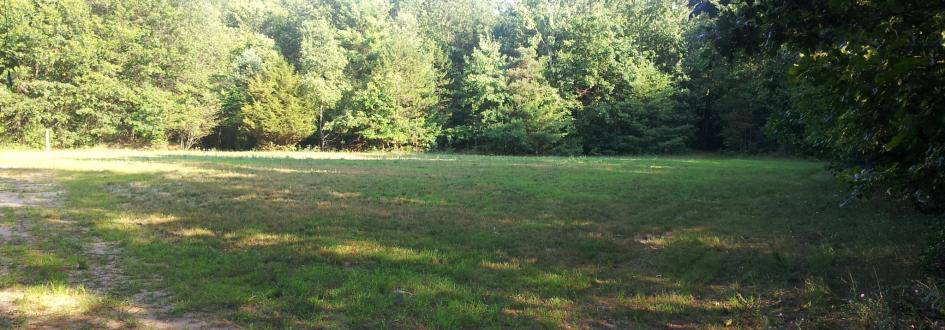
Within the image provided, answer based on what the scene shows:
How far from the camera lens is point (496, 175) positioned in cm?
1603

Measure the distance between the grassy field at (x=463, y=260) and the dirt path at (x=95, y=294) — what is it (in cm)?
3

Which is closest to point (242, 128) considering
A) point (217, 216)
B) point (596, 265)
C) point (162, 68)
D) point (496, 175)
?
point (162, 68)

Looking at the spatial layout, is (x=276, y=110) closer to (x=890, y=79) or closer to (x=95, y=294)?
(x=95, y=294)

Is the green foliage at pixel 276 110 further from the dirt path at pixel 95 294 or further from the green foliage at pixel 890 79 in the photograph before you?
the green foliage at pixel 890 79

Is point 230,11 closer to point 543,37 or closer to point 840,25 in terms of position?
point 543,37

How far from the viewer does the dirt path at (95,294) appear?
13.2ft

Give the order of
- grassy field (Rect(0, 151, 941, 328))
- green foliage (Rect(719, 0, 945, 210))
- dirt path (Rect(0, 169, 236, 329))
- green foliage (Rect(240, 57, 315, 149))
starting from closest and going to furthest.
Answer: green foliage (Rect(719, 0, 945, 210)) → dirt path (Rect(0, 169, 236, 329)) → grassy field (Rect(0, 151, 941, 328)) → green foliage (Rect(240, 57, 315, 149))

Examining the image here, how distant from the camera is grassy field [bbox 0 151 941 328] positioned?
4.40 metres

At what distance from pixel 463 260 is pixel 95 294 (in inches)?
137

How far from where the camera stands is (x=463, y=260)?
20.0 feet

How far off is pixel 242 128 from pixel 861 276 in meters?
40.6

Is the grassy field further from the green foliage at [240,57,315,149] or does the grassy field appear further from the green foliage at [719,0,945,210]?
the green foliage at [240,57,315,149]

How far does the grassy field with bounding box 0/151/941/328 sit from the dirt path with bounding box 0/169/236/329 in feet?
0.10

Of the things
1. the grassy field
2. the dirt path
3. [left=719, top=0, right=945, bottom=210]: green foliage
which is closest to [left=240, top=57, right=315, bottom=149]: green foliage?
the grassy field
